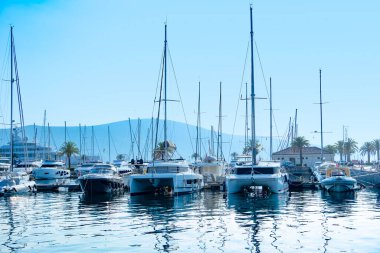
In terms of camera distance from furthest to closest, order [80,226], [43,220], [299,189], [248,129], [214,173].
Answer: [248,129], [214,173], [299,189], [43,220], [80,226]

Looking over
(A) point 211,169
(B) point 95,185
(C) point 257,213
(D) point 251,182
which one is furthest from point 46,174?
(C) point 257,213

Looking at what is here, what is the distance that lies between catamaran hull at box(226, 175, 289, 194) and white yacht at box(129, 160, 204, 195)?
4744 millimetres

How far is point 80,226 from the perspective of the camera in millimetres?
27156

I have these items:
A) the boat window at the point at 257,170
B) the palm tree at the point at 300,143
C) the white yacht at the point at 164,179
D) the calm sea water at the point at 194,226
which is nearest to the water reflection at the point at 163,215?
the calm sea water at the point at 194,226

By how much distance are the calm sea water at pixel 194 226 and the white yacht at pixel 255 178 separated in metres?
3.23

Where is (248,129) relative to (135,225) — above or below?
above

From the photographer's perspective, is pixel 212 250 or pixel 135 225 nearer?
pixel 212 250

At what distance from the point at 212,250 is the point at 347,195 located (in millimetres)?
29787

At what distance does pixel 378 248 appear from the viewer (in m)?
20.3

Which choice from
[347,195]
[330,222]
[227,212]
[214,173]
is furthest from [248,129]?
[330,222]

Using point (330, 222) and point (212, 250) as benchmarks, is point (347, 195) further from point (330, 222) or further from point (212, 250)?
point (212, 250)

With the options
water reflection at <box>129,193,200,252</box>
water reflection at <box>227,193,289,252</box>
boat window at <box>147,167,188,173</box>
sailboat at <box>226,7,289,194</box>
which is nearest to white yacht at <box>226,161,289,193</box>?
sailboat at <box>226,7,289,194</box>

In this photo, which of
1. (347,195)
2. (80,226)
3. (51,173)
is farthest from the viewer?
(51,173)

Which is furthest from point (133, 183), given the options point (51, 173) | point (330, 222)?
point (51, 173)
